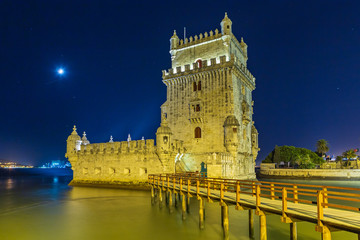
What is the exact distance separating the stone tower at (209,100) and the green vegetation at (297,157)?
121 feet

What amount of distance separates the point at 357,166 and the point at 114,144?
2368 inches

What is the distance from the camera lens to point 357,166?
68.5 meters

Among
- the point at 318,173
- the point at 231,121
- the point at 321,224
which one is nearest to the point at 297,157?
the point at 318,173

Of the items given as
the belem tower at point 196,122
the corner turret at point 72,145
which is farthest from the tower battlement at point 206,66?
the corner turret at point 72,145

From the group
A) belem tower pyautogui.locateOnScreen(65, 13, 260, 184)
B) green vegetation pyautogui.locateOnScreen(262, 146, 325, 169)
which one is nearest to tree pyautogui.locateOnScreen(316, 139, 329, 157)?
green vegetation pyautogui.locateOnScreen(262, 146, 325, 169)

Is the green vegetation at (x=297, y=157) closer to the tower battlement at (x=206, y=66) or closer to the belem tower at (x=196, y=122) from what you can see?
the belem tower at (x=196, y=122)

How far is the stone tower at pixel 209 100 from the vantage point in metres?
33.4

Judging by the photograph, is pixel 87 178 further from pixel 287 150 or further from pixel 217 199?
pixel 287 150

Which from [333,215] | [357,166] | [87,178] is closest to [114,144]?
[87,178]

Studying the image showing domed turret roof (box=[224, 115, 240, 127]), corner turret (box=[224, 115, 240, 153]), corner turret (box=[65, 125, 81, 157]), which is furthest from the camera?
corner turret (box=[65, 125, 81, 157])

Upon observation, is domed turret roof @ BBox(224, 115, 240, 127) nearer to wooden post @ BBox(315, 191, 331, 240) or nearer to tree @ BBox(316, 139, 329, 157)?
wooden post @ BBox(315, 191, 331, 240)

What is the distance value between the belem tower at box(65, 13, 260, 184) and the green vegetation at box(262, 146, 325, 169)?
36.4 metres

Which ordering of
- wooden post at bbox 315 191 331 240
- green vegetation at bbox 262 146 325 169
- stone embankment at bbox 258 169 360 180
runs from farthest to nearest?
green vegetation at bbox 262 146 325 169
stone embankment at bbox 258 169 360 180
wooden post at bbox 315 191 331 240

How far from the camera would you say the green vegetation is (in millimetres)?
69375
